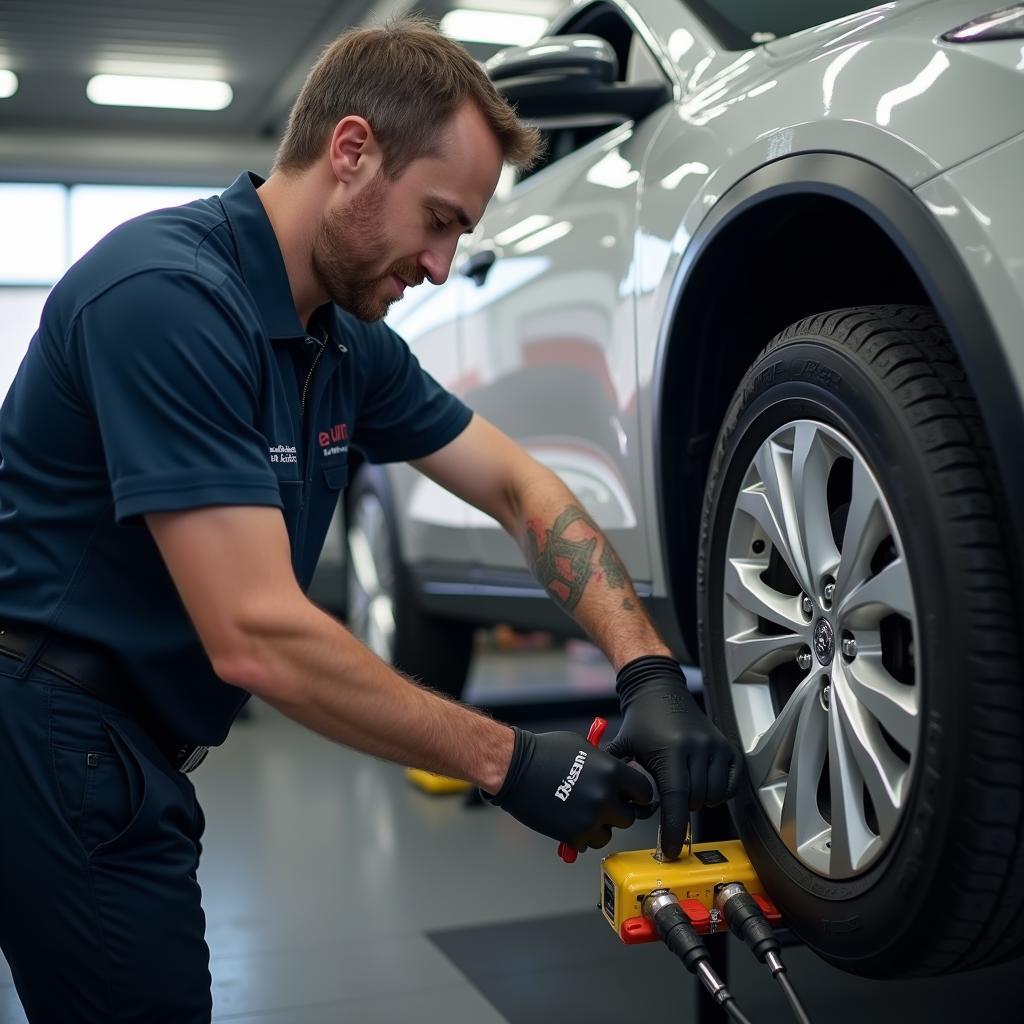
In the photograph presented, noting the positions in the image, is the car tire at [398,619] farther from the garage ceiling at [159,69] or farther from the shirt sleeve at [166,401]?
the garage ceiling at [159,69]

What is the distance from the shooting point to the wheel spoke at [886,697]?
3.66ft

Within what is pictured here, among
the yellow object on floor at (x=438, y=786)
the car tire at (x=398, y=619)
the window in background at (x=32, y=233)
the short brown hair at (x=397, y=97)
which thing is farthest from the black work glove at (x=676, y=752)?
the window in background at (x=32, y=233)

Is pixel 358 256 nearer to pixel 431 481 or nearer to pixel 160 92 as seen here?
pixel 431 481

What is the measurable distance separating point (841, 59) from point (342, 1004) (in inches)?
53.2

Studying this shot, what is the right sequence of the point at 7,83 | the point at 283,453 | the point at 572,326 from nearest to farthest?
the point at 283,453, the point at 572,326, the point at 7,83

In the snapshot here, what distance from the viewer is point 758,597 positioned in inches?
53.5

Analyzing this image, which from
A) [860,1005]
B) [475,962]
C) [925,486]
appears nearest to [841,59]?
[925,486]

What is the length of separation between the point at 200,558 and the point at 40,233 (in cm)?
842

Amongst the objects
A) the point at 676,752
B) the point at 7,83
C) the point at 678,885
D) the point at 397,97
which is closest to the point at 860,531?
the point at 676,752

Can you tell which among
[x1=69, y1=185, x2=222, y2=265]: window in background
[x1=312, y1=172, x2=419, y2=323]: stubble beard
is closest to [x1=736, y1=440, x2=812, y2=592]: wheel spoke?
[x1=312, y1=172, x2=419, y2=323]: stubble beard

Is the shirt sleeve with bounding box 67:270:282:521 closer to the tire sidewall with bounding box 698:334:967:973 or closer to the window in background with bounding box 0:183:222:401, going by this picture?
the tire sidewall with bounding box 698:334:967:973

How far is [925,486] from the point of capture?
3.56 feet

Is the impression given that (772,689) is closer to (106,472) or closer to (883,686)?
(883,686)

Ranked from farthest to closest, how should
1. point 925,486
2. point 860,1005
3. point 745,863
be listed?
point 860,1005
point 745,863
point 925,486
